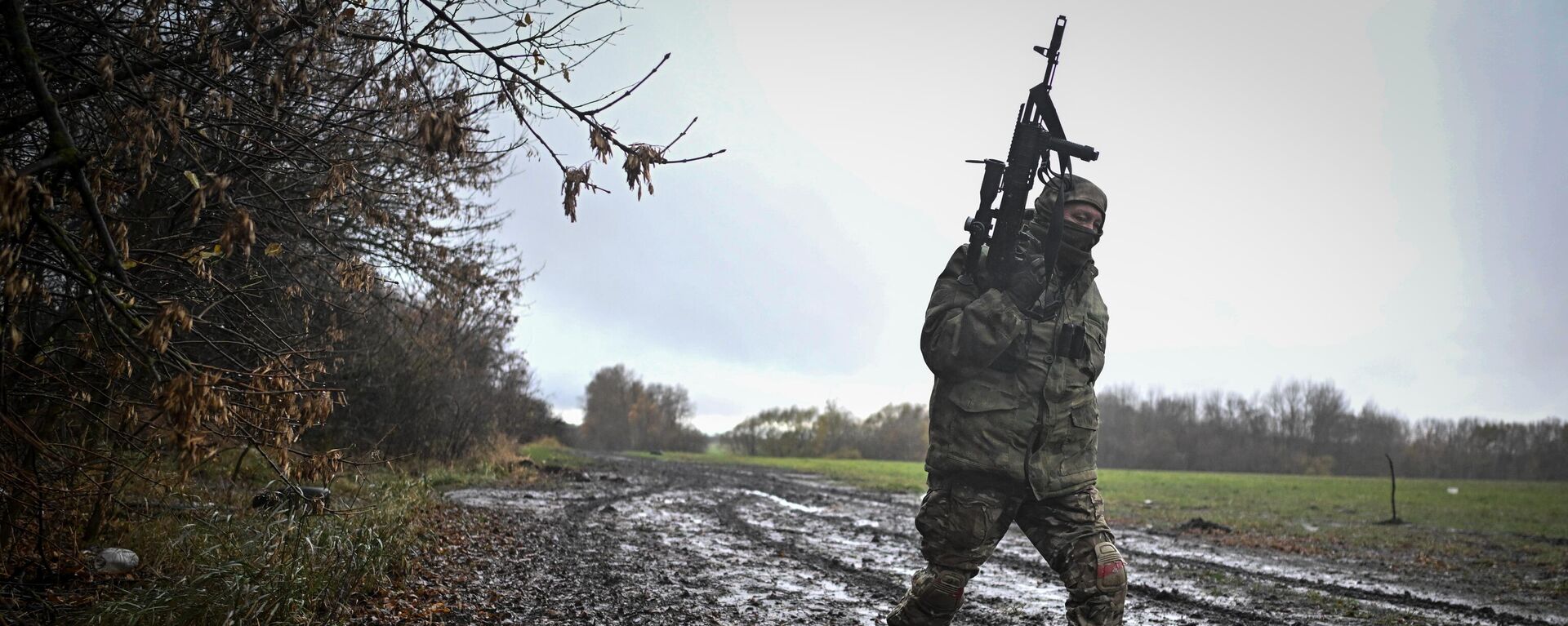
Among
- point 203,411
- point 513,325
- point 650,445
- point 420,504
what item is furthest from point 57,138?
point 650,445

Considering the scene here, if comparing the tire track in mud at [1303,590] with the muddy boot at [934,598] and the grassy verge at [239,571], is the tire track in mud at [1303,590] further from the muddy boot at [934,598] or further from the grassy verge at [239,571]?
the grassy verge at [239,571]

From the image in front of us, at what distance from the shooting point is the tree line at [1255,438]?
67562 mm

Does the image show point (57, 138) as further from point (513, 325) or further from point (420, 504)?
point (513, 325)

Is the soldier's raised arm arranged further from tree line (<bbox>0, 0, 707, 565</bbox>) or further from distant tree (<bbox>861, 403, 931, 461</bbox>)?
distant tree (<bbox>861, 403, 931, 461</bbox>)

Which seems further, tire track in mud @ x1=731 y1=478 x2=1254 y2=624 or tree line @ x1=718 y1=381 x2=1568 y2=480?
tree line @ x1=718 y1=381 x2=1568 y2=480

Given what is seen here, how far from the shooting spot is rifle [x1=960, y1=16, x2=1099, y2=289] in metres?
4.26

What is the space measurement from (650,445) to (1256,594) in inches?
3224

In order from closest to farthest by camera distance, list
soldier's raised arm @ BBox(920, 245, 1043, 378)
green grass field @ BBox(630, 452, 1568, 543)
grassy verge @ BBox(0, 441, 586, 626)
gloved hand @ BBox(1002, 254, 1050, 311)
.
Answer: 1. grassy verge @ BBox(0, 441, 586, 626)
2. soldier's raised arm @ BBox(920, 245, 1043, 378)
3. gloved hand @ BBox(1002, 254, 1050, 311)
4. green grass field @ BBox(630, 452, 1568, 543)

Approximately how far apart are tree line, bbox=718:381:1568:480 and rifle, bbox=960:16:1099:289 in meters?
71.7

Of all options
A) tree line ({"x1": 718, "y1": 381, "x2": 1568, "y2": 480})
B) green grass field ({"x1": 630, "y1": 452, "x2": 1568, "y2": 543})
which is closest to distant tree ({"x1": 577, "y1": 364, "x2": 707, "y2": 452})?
tree line ({"x1": 718, "y1": 381, "x2": 1568, "y2": 480})

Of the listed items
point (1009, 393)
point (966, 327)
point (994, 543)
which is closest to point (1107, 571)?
point (994, 543)

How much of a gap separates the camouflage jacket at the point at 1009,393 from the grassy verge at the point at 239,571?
3.28 meters

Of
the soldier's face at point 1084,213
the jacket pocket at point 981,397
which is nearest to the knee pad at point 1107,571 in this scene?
the jacket pocket at point 981,397

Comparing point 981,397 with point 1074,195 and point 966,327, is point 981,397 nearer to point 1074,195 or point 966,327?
point 966,327
